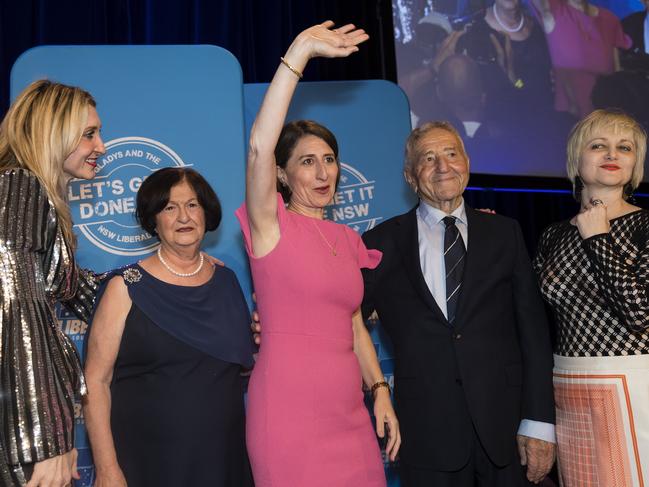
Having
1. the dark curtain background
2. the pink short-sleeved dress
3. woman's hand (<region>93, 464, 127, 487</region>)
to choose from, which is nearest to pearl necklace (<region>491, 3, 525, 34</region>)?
the dark curtain background

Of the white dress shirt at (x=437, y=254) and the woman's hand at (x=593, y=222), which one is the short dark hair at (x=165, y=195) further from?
the woman's hand at (x=593, y=222)

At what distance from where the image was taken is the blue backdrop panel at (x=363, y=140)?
3.43 meters

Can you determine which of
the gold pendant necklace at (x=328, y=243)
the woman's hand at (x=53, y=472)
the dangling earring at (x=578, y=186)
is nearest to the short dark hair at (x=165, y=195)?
the gold pendant necklace at (x=328, y=243)

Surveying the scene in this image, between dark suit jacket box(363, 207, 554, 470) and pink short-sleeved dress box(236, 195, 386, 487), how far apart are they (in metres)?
0.24

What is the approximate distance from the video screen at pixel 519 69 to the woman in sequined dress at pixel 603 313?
2.10 m

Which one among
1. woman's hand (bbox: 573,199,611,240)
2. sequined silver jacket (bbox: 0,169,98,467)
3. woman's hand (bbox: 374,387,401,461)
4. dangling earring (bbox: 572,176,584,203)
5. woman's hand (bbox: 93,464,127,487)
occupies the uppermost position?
dangling earring (bbox: 572,176,584,203)

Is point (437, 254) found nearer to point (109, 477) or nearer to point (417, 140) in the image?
point (417, 140)

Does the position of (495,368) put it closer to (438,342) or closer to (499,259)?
(438,342)

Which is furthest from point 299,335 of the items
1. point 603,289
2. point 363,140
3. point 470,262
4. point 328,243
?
point 363,140

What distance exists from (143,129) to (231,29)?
6.87 ft

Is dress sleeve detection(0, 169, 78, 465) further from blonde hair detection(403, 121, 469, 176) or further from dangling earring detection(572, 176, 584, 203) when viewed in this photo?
dangling earring detection(572, 176, 584, 203)

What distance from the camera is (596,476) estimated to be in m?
2.41

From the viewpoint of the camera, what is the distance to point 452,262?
262 centimetres

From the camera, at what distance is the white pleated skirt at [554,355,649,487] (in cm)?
235
